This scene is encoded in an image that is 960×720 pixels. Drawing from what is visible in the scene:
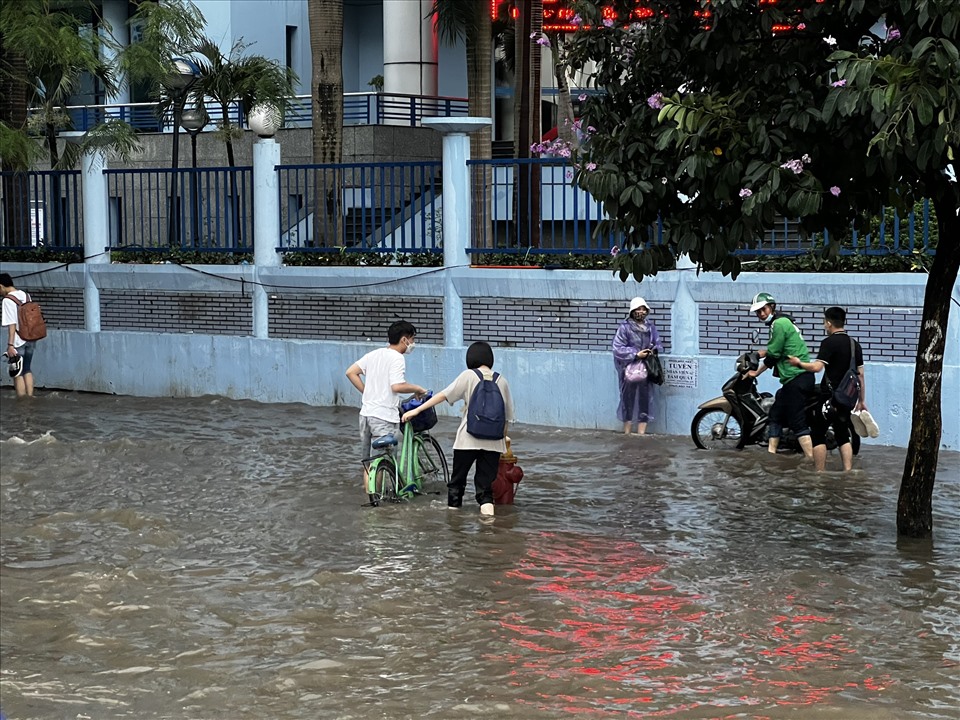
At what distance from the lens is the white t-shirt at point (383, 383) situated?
11.5 m

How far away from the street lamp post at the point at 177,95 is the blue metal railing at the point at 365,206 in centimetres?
168

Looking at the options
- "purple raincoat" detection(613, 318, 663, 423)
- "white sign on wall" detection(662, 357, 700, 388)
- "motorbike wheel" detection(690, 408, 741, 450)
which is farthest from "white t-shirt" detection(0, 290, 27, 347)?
"motorbike wheel" detection(690, 408, 741, 450)

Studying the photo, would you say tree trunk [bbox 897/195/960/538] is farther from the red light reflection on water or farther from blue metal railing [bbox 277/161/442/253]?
blue metal railing [bbox 277/161/442/253]

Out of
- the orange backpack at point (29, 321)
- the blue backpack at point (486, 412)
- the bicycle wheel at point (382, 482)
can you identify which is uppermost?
the orange backpack at point (29, 321)

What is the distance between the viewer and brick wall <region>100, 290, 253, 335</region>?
18.1 m

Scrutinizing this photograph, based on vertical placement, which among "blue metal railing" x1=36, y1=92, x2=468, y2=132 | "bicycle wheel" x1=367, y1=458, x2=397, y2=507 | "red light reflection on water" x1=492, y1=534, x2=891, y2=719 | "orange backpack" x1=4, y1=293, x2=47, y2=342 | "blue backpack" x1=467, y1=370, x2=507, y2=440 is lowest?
"red light reflection on water" x1=492, y1=534, x2=891, y2=719

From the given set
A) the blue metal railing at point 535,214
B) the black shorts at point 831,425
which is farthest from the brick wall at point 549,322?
the black shorts at point 831,425

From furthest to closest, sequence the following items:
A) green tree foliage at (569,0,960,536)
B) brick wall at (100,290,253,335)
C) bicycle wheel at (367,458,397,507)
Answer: brick wall at (100,290,253,335)
bicycle wheel at (367,458,397,507)
green tree foliage at (569,0,960,536)

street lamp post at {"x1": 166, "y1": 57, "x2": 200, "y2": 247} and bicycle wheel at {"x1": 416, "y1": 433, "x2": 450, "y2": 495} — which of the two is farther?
street lamp post at {"x1": 166, "y1": 57, "x2": 200, "y2": 247}

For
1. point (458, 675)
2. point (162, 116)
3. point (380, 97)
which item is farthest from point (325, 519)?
point (380, 97)

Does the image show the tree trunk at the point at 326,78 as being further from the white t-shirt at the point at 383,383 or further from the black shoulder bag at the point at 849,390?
the black shoulder bag at the point at 849,390

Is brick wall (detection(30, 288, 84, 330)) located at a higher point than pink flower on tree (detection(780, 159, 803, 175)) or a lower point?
lower

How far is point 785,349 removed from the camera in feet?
41.6

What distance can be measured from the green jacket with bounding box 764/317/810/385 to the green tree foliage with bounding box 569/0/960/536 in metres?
2.76
